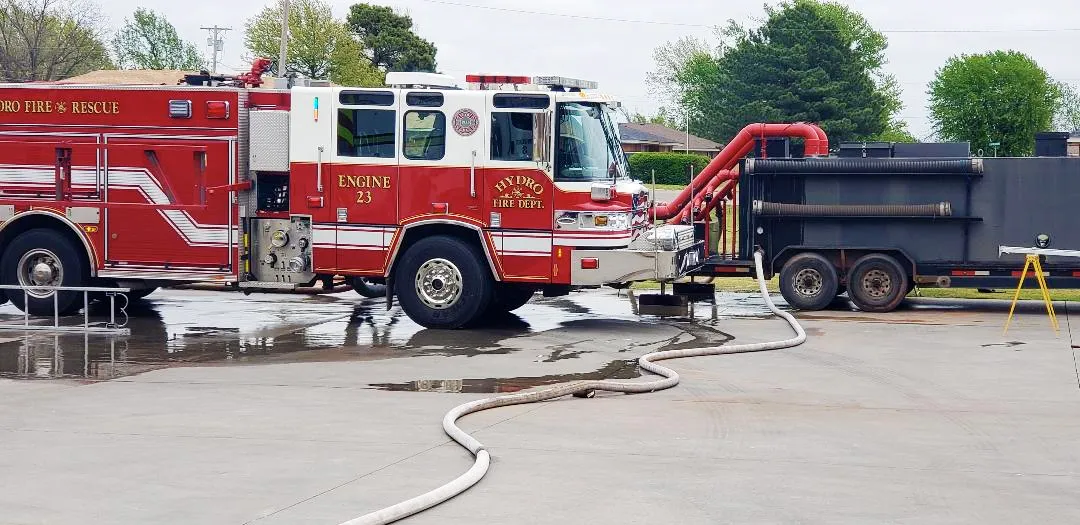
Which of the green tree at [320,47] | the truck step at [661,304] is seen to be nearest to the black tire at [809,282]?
the truck step at [661,304]

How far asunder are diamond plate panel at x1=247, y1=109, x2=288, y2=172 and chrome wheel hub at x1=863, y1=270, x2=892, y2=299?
7.81 m

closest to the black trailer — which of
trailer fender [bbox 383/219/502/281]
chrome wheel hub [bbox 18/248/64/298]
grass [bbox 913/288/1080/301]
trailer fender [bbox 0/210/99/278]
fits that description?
grass [bbox 913/288/1080/301]

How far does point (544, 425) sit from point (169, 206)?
8100 mm

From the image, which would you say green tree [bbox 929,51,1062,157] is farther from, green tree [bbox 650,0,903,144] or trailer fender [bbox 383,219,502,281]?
trailer fender [bbox 383,219,502,281]

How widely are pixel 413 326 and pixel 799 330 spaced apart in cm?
468

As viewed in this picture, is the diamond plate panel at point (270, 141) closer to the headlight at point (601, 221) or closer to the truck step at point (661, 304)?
the headlight at point (601, 221)

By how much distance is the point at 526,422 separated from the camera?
9.95 meters

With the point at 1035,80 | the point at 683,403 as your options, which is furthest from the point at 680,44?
the point at 683,403

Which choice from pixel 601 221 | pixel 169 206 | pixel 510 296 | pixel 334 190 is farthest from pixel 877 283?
pixel 169 206

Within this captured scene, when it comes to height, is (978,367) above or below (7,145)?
below

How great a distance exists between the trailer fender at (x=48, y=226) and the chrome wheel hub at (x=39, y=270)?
325 mm

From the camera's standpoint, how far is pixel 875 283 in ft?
58.9

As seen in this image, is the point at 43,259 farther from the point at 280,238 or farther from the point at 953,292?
the point at 953,292

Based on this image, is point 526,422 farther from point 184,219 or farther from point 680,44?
point 680,44
